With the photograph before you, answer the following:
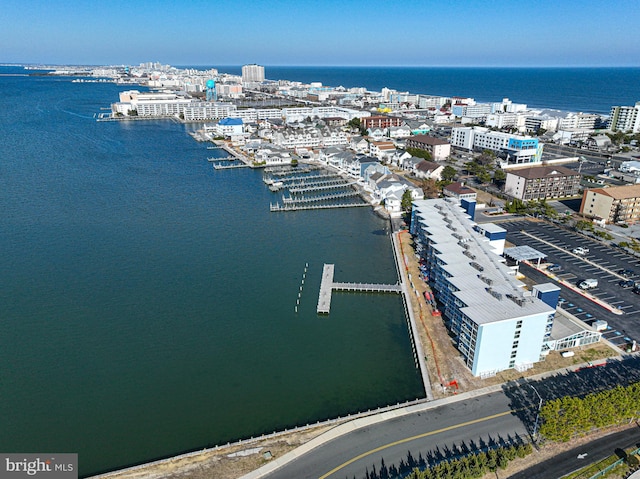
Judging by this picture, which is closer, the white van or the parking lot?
the parking lot

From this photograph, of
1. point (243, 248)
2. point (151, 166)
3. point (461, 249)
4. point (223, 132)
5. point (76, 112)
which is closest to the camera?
point (461, 249)

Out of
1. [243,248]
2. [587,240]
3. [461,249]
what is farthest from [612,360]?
[243,248]

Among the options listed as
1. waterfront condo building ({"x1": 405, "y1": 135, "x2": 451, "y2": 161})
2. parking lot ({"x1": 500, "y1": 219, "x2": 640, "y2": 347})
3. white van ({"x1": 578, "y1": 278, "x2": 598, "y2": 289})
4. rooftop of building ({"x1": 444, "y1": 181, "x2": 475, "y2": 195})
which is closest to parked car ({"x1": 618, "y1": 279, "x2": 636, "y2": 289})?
parking lot ({"x1": 500, "y1": 219, "x2": 640, "y2": 347})

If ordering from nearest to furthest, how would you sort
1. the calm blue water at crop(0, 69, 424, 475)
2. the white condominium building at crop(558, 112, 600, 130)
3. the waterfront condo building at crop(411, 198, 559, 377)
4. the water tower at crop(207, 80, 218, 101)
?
the calm blue water at crop(0, 69, 424, 475) < the waterfront condo building at crop(411, 198, 559, 377) < the white condominium building at crop(558, 112, 600, 130) < the water tower at crop(207, 80, 218, 101)

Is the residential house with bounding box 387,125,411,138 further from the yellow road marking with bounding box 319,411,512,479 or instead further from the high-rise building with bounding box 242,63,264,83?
the high-rise building with bounding box 242,63,264,83

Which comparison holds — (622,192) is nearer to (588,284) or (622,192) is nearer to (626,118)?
(588,284)

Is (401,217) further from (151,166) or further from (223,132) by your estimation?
(223,132)
